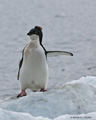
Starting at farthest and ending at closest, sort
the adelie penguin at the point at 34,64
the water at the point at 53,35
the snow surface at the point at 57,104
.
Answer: the water at the point at 53,35
the adelie penguin at the point at 34,64
the snow surface at the point at 57,104

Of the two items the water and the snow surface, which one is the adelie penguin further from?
the water

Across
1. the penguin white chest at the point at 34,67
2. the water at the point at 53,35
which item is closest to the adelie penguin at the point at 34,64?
the penguin white chest at the point at 34,67

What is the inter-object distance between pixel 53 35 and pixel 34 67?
13.1 m

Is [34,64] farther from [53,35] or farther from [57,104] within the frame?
[53,35]

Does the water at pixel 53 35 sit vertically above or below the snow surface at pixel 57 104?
below

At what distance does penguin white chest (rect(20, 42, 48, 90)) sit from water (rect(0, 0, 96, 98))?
4.12 metres

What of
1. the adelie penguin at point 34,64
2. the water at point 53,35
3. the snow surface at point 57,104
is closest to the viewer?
the snow surface at point 57,104

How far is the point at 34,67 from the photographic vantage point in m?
5.71

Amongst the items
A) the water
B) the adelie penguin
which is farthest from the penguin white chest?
the water

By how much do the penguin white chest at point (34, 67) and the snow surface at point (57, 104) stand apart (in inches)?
20.6

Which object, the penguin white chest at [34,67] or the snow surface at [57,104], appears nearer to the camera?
the snow surface at [57,104]

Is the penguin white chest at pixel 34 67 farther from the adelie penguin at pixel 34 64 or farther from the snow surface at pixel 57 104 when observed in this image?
the snow surface at pixel 57 104

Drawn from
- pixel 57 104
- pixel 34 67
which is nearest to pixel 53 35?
pixel 34 67

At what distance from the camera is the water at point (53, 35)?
11938 mm
